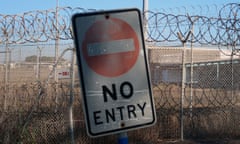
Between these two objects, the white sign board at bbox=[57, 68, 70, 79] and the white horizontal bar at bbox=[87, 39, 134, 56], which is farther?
the white sign board at bbox=[57, 68, 70, 79]

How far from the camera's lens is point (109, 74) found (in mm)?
3135

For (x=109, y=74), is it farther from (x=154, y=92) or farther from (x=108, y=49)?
(x=154, y=92)

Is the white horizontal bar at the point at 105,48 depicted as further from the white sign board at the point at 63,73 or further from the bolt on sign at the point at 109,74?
the white sign board at the point at 63,73

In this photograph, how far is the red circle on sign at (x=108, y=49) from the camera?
313 centimetres

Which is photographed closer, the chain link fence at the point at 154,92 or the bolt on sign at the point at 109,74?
the bolt on sign at the point at 109,74

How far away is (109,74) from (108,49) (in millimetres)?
165

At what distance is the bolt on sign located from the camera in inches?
124

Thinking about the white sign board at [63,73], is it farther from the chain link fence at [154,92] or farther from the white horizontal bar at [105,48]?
the white horizontal bar at [105,48]

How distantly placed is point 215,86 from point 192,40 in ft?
4.32

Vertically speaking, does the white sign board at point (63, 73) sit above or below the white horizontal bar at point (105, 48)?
below

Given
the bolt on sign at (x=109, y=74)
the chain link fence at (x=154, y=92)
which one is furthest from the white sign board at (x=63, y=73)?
the bolt on sign at (x=109, y=74)

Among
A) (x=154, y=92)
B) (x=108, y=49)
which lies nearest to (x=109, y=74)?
(x=108, y=49)

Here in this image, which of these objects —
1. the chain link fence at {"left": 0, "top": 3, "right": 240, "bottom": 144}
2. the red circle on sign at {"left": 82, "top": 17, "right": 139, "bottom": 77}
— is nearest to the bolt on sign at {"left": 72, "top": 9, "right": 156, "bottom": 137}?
the red circle on sign at {"left": 82, "top": 17, "right": 139, "bottom": 77}

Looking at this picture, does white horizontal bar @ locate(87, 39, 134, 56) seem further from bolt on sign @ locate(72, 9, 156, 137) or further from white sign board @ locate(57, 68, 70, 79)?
white sign board @ locate(57, 68, 70, 79)
